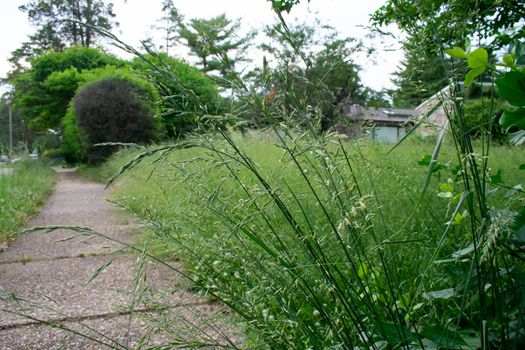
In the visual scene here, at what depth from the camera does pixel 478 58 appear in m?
0.93

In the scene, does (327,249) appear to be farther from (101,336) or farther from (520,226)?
(101,336)

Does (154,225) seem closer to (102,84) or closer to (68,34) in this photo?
(102,84)

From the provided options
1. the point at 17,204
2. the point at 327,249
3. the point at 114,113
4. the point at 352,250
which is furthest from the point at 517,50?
the point at 114,113

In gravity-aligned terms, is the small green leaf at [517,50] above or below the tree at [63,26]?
below

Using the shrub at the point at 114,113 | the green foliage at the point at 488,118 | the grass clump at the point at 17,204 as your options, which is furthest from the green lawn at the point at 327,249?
the shrub at the point at 114,113

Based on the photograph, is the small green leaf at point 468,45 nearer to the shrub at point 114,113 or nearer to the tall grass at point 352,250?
the tall grass at point 352,250

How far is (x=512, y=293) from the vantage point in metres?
1.10

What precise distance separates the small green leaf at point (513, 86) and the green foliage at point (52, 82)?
2312 cm

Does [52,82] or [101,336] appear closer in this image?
[101,336]

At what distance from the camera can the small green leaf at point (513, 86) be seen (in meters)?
1.03

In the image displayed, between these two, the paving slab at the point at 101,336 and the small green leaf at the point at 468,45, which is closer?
the small green leaf at the point at 468,45

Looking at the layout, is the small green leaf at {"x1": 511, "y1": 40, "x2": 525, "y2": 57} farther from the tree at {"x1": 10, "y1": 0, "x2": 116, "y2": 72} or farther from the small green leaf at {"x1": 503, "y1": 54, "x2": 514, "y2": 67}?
the tree at {"x1": 10, "y1": 0, "x2": 116, "y2": 72}

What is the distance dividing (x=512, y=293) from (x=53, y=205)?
779 cm

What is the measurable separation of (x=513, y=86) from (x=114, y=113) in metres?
15.8
